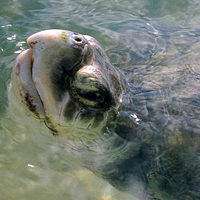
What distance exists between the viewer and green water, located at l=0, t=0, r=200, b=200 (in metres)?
1.79

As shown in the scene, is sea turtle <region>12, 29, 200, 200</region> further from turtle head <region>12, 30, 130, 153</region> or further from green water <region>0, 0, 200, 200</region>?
green water <region>0, 0, 200, 200</region>

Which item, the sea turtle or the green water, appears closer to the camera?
the sea turtle

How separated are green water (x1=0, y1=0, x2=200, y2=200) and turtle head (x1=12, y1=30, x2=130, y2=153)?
0.82 ft

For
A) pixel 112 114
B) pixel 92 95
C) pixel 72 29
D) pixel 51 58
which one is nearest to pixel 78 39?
pixel 51 58

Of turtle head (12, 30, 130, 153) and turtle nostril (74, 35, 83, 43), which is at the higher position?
turtle nostril (74, 35, 83, 43)

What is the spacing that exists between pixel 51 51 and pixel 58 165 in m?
0.75

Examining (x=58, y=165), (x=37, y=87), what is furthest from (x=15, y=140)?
(x=37, y=87)

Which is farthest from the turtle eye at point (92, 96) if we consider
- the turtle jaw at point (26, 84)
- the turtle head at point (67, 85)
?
the turtle jaw at point (26, 84)

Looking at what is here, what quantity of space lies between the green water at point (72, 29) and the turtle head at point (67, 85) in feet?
0.82

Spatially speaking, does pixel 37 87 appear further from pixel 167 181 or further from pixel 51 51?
pixel 167 181

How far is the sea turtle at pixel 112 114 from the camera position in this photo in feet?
4.83

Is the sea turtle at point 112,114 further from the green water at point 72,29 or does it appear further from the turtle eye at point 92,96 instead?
the green water at point 72,29

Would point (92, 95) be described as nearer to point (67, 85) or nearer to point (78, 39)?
point (67, 85)

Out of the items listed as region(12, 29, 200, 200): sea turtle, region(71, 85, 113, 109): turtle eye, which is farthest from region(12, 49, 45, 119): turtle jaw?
region(71, 85, 113, 109): turtle eye
